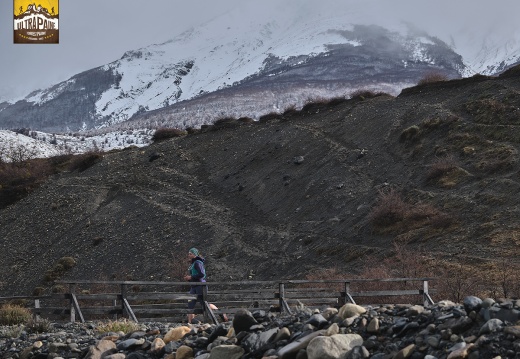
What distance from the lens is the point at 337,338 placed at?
8719 mm

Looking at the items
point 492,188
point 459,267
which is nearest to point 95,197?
point 492,188

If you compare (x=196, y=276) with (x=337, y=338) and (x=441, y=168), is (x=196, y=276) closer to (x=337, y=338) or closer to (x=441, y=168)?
(x=337, y=338)

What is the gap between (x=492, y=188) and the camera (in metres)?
36.8

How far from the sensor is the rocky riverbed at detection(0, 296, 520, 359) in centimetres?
798

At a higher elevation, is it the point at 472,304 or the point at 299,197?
the point at 299,197

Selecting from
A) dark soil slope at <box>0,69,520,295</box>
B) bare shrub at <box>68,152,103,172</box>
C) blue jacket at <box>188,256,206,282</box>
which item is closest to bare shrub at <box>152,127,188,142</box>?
dark soil slope at <box>0,69,520,295</box>

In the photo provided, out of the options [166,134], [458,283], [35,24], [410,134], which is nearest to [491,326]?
[458,283]

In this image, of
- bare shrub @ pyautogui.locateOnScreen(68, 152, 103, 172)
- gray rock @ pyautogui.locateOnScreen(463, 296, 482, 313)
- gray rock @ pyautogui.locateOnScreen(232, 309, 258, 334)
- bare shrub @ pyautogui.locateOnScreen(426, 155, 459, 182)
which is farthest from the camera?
bare shrub @ pyautogui.locateOnScreen(68, 152, 103, 172)

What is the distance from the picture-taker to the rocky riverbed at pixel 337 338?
7.98m

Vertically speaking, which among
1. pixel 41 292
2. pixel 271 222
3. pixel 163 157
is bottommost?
pixel 41 292

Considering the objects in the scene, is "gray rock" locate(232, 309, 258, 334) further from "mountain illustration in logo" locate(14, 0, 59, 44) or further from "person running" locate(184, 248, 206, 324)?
"mountain illustration in logo" locate(14, 0, 59, 44)

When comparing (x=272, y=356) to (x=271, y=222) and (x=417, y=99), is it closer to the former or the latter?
(x=271, y=222)

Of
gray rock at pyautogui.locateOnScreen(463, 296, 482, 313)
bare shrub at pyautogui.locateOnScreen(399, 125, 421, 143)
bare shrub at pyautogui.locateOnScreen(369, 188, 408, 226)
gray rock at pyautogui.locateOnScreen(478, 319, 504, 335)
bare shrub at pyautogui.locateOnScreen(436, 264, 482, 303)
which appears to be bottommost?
bare shrub at pyautogui.locateOnScreen(436, 264, 482, 303)

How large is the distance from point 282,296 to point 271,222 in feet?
92.7
